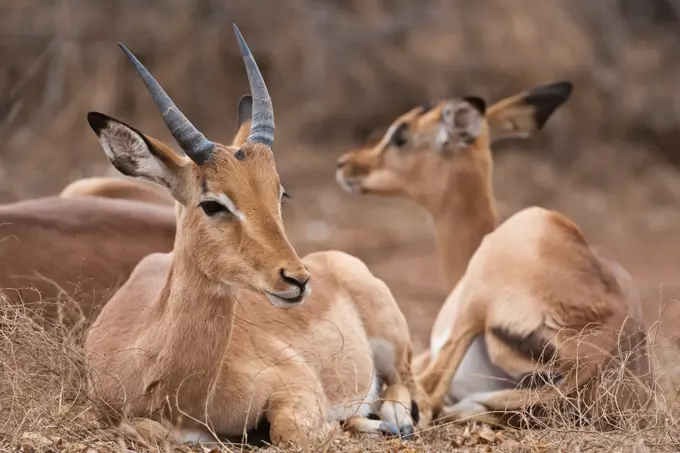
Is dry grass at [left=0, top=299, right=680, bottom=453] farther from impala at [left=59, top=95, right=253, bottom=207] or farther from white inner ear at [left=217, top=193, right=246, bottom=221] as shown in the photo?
impala at [left=59, top=95, right=253, bottom=207]

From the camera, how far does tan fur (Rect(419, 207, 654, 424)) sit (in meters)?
5.71

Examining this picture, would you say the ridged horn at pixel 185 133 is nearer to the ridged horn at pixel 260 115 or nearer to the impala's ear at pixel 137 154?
the impala's ear at pixel 137 154

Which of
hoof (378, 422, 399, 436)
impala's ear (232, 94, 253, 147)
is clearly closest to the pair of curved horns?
impala's ear (232, 94, 253, 147)

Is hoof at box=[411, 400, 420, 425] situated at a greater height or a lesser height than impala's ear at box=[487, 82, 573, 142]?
lesser

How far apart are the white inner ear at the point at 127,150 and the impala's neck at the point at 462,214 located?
11.6 feet

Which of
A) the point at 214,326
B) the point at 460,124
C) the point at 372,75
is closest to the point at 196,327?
the point at 214,326

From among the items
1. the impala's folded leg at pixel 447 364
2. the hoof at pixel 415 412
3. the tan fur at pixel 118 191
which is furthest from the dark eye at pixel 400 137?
the hoof at pixel 415 412

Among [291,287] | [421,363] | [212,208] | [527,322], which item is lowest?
[421,363]

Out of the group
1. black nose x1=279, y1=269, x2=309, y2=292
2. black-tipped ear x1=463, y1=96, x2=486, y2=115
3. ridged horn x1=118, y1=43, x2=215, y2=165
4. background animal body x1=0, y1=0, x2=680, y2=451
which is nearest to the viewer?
black nose x1=279, y1=269, x2=309, y2=292

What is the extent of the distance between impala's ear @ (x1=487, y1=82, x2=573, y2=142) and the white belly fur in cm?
258

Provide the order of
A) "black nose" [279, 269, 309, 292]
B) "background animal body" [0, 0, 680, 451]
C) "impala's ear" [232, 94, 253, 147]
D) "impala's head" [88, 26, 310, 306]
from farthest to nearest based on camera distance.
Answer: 1. "background animal body" [0, 0, 680, 451]
2. "impala's ear" [232, 94, 253, 147]
3. "impala's head" [88, 26, 310, 306]
4. "black nose" [279, 269, 309, 292]

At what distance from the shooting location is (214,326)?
4.71 metres

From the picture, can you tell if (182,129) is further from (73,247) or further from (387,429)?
(73,247)

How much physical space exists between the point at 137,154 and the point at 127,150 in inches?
1.5
